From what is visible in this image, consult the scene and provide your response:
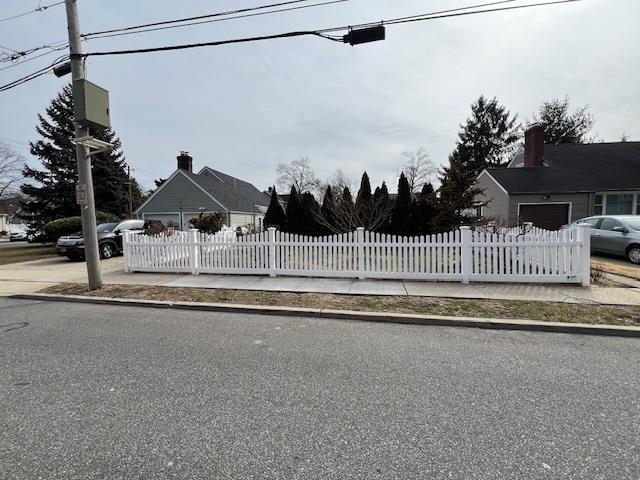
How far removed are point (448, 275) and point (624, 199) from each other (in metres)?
17.4

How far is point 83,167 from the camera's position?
7410mm

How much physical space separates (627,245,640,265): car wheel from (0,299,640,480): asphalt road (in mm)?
8227

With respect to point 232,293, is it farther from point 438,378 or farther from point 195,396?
point 438,378

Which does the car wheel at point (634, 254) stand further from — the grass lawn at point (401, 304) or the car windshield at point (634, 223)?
the grass lawn at point (401, 304)

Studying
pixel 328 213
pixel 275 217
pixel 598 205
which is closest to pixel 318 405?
→ pixel 328 213

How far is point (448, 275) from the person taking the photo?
7633mm

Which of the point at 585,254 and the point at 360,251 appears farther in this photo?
the point at 360,251

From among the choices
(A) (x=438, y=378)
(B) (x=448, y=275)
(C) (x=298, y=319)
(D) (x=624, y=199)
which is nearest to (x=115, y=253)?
(C) (x=298, y=319)

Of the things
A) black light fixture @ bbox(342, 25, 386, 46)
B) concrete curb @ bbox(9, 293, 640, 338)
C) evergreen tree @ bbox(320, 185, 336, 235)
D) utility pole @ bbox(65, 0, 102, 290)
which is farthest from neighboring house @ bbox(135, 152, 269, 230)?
black light fixture @ bbox(342, 25, 386, 46)

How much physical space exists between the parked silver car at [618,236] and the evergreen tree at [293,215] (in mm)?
14631

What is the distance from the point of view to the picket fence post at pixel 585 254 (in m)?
7.02

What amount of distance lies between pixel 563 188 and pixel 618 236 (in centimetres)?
832

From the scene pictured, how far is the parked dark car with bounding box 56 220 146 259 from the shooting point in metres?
12.9

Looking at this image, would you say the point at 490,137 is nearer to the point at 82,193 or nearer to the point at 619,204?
the point at 619,204
